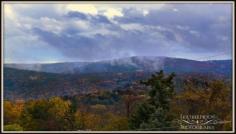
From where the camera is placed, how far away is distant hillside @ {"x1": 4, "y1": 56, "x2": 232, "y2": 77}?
547 inches

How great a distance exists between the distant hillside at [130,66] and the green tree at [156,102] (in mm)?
238

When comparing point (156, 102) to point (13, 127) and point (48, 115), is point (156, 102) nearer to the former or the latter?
point (48, 115)

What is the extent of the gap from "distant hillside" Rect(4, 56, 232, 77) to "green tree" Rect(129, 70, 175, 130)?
0.78ft

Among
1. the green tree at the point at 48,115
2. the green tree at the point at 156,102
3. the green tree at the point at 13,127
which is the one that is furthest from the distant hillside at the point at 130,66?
the green tree at the point at 13,127

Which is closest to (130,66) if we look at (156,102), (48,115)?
(156,102)

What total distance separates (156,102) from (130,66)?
0.95 meters

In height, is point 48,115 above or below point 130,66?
below

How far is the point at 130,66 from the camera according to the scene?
1413 centimetres

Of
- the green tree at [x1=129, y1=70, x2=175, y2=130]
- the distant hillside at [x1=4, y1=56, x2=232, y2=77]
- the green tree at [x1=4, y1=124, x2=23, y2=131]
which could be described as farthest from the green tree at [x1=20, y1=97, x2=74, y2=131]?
the green tree at [x1=129, y1=70, x2=175, y2=130]

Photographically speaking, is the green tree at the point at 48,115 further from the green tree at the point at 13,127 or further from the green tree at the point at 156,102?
the green tree at the point at 156,102

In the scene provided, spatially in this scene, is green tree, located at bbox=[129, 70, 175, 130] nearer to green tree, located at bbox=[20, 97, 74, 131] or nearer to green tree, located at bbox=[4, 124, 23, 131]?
green tree, located at bbox=[20, 97, 74, 131]

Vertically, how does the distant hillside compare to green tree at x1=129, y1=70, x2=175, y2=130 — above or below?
above

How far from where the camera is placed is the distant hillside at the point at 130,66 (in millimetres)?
13883

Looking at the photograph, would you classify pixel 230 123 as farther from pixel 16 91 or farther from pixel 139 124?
pixel 16 91
